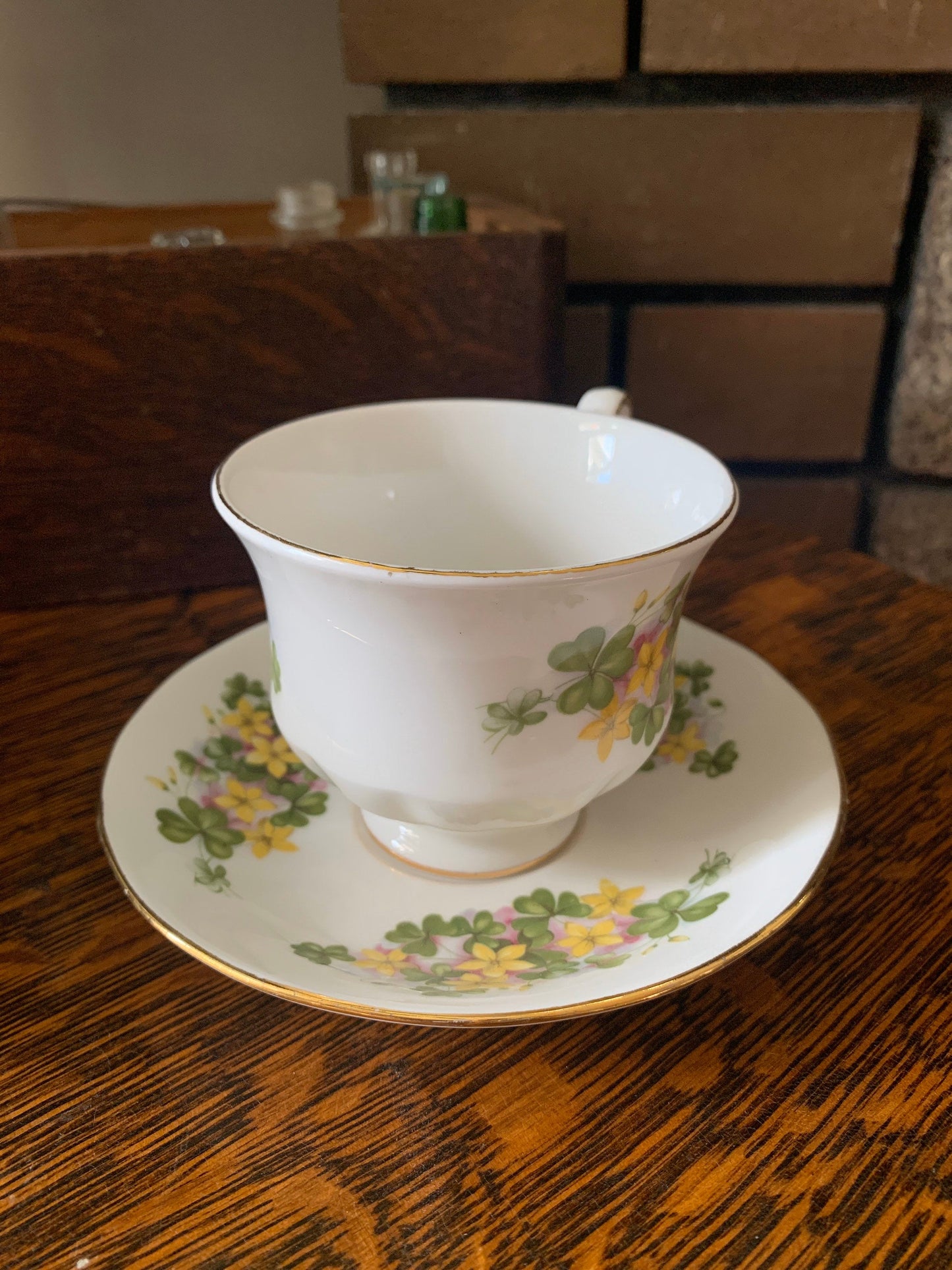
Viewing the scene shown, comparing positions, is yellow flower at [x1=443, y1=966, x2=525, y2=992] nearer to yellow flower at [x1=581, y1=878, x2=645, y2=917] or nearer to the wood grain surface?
yellow flower at [x1=581, y1=878, x2=645, y2=917]

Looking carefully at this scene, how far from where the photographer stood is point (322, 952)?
0.98ft

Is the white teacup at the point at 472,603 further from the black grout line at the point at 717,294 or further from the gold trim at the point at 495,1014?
the black grout line at the point at 717,294

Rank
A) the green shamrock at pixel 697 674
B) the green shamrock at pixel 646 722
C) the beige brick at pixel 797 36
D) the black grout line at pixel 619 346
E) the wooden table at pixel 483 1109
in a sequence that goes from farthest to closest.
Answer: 1. the black grout line at pixel 619 346
2. the beige brick at pixel 797 36
3. the green shamrock at pixel 697 674
4. the green shamrock at pixel 646 722
5. the wooden table at pixel 483 1109

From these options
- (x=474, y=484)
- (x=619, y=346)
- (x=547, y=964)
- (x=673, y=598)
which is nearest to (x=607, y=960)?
(x=547, y=964)

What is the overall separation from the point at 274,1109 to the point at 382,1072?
0.11 feet

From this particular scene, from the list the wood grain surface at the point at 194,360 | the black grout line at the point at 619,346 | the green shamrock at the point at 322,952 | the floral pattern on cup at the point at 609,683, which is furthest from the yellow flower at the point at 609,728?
the black grout line at the point at 619,346

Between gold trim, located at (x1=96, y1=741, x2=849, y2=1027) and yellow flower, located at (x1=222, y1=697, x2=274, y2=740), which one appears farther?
yellow flower, located at (x1=222, y1=697, x2=274, y2=740)

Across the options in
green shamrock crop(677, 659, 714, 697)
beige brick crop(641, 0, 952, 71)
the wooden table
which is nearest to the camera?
the wooden table

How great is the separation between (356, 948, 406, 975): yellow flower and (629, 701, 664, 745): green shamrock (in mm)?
110

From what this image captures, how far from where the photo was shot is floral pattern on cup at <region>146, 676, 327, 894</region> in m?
0.35

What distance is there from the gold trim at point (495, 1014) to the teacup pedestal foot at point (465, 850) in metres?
0.09

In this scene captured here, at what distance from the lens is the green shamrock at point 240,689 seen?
1.40ft

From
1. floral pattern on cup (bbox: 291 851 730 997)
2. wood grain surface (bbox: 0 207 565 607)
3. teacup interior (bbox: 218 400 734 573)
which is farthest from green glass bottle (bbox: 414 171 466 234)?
floral pattern on cup (bbox: 291 851 730 997)

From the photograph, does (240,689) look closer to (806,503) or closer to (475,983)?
(475,983)
